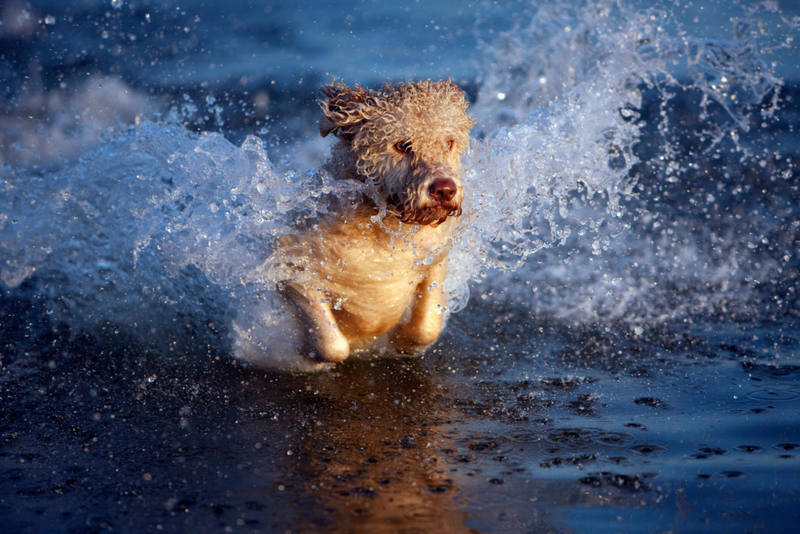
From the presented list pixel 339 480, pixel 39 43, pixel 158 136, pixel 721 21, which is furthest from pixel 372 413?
pixel 39 43

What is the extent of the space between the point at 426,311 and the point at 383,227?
0.86 meters

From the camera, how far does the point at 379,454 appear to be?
3.11m

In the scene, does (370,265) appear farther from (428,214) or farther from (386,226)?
(428,214)

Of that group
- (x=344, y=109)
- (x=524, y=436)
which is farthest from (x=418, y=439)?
(x=344, y=109)

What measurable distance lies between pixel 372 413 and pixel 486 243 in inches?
62.6

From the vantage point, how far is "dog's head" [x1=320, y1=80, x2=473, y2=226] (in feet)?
10.6

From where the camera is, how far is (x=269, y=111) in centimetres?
1087

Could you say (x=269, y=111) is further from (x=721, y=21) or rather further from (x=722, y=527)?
(x=722, y=527)

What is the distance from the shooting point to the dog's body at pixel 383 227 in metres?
3.34

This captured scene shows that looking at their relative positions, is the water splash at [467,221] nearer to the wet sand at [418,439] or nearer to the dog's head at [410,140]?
the dog's head at [410,140]

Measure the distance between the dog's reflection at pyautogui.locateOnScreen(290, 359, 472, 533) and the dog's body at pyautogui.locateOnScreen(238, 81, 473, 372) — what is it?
0.88 ft

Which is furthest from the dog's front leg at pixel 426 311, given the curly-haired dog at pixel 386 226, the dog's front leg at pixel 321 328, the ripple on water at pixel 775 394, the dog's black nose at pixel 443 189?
the ripple on water at pixel 775 394

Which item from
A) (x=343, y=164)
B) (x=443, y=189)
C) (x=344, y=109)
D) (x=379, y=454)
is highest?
(x=344, y=109)

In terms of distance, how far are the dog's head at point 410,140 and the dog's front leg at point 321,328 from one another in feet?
2.90
